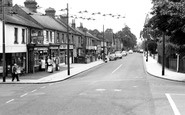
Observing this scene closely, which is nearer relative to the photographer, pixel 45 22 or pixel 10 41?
pixel 10 41

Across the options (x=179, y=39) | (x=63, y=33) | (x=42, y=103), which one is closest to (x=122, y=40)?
(x=63, y=33)

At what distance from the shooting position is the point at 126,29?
6708 inches

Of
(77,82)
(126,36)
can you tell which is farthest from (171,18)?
(126,36)

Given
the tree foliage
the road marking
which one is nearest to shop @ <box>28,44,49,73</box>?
the road marking

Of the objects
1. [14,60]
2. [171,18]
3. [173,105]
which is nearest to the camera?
[173,105]

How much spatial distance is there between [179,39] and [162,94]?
8.36 meters

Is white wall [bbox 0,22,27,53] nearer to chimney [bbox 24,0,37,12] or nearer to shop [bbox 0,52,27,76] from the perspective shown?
shop [bbox 0,52,27,76]

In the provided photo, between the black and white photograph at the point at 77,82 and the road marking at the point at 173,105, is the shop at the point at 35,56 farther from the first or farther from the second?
the road marking at the point at 173,105

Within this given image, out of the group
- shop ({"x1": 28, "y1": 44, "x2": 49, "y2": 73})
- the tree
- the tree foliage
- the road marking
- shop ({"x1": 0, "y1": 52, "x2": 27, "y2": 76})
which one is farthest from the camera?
the tree foliage

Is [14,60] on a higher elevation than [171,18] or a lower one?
lower

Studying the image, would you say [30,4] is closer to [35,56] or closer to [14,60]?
[35,56]

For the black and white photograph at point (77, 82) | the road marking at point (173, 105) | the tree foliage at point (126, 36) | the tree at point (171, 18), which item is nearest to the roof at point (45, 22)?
the black and white photograph at point (77, 82)

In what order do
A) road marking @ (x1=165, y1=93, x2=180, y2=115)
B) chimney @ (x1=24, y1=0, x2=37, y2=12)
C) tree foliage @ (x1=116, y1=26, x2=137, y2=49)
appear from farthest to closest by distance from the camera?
tree foliage @ (x1=116, y1=26, x2=137, y2=49) < chimney @ (x1=24, y1=0, x2=37, y2=12) < road marking @ (x1=165, y1=93, x2=180, y2=115)

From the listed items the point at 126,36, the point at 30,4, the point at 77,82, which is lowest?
the point at 77,82
